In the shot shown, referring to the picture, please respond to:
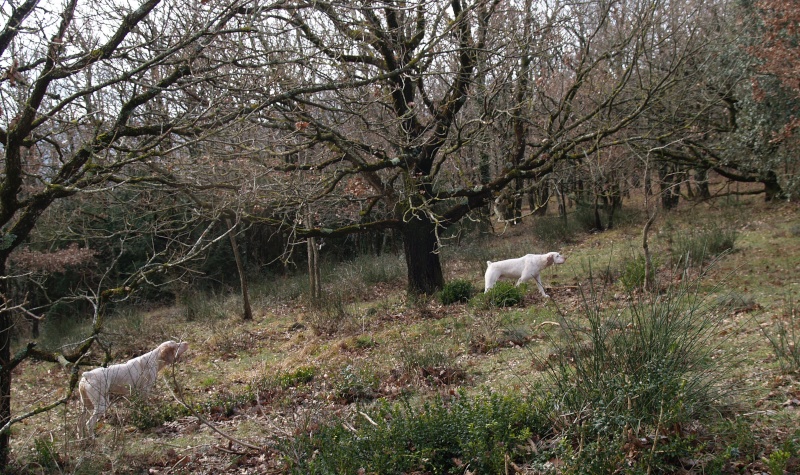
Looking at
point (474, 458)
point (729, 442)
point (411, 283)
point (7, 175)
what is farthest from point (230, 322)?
point (729, 442)

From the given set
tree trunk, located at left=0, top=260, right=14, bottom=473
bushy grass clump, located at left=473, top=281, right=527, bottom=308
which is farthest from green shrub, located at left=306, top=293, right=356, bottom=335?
tree trunk, located at left=0, top=260, right=14, bottom=473

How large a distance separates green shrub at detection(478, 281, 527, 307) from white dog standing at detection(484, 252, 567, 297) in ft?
1.72

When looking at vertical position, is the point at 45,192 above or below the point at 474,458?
above

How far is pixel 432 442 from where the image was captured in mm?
4344

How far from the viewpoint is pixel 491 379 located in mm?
6531

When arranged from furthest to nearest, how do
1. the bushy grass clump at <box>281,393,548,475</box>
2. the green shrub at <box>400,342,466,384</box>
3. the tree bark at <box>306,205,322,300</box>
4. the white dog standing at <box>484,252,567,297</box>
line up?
the tree bark at <box>306,205,322,300</box> < the white dog standing at <box>484,252,567,297</box> < the green shrub at <box>400,342,466,384</box> < the bushy grass clump at <box>281,393,548,475</box>

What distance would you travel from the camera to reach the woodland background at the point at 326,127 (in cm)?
490

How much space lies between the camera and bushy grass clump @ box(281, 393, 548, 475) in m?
4.06

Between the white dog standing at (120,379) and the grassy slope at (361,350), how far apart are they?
0.23 metres

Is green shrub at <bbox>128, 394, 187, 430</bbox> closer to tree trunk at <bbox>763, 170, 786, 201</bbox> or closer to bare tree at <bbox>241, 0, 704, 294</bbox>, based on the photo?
bare tree at <bbox>241, 0, 704, 294</bbox>

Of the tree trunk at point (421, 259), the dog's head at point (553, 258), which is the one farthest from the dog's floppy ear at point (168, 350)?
the dog's head at point (553, 258)

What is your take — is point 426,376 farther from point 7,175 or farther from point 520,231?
point 520,231

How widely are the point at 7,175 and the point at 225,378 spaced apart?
5.14 metres

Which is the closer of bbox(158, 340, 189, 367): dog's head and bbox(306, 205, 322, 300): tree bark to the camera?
bbox(158, 340, 189, 367): dog's head
